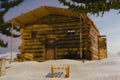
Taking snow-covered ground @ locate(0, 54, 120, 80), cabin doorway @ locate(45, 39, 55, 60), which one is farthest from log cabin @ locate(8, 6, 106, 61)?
snow-covered ground @ locate(0, 54, 120, 80)

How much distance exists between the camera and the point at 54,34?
3188cm

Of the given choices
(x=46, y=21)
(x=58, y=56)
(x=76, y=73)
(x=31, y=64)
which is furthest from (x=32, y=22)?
(x=76, y=73)

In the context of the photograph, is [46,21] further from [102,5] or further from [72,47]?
[102,5]

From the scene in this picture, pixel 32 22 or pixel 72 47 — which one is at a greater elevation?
pixel 32 22

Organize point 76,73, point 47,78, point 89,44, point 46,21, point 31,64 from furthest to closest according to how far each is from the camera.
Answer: point 46,21 → point 89,44 → point 31,64 → point 76,73 → point 47,78

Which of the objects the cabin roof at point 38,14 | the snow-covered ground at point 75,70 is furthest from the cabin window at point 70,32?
the snow-covered ground at point 75,70

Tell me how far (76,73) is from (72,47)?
8.08m

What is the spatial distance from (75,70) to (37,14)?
10.2 meters

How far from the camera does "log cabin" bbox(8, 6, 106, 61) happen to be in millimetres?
30453

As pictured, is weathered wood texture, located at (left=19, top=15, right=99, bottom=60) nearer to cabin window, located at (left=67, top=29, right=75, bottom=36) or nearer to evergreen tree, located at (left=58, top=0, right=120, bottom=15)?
cabin window, located at (left=67, top=29, right=75, bottom=36)

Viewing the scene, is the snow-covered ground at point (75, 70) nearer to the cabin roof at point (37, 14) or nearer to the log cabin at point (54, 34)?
the log cabin at point (54, 34)

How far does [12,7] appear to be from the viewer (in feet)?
153

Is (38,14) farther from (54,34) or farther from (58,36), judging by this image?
(58,36)

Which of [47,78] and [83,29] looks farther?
[83,29]
